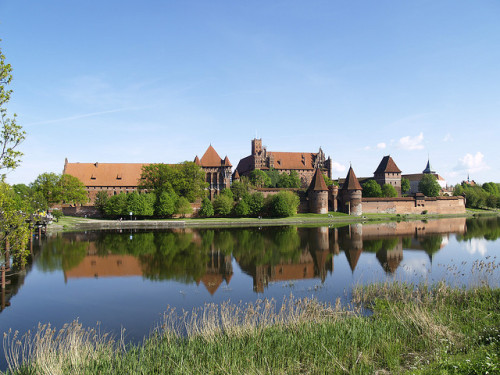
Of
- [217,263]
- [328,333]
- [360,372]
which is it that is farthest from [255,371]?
[217,263]

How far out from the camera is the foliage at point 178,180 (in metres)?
48.9

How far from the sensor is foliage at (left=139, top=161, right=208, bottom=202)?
4888cm

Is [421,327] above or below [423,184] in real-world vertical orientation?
below

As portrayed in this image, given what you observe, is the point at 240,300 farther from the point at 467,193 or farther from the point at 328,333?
the point at 467,193

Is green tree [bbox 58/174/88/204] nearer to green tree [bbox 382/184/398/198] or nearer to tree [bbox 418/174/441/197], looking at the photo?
green tree [bbox 382/184/398/198]

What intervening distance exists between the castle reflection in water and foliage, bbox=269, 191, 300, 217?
59.9 ft

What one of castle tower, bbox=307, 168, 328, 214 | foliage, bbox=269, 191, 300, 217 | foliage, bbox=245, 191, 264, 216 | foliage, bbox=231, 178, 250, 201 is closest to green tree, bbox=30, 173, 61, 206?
foliage, bbox=231, 178, 250, 201

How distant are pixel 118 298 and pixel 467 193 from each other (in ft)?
242

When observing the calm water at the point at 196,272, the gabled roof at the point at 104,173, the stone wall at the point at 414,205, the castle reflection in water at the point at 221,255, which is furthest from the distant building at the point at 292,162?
the calm water at the point at 196,272

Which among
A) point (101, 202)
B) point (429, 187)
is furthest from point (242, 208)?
point (429, 187)

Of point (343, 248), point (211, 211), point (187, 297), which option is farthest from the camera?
point (211, 211)

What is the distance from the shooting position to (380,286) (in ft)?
39.0

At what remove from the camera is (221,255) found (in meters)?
20.7

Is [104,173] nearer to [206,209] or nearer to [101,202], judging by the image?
[101,202]
